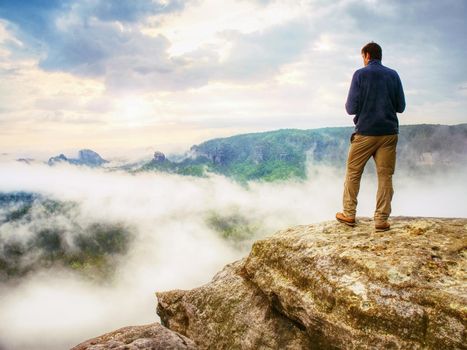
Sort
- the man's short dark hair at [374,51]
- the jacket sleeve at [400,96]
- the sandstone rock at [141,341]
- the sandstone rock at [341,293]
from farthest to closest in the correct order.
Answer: the man's short dark hair at [374,51]
the jacket sleeve at [400,96]
the sandstone rock at [141,341]
the sandstone rock at [341,293]

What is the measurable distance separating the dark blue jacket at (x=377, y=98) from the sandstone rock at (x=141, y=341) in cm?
917

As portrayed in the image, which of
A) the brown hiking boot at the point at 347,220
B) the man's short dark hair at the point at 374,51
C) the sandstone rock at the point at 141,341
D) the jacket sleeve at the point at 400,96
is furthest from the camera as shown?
the brown hiking boot at the point at 347,220

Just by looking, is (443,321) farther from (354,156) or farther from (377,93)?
(377,93)

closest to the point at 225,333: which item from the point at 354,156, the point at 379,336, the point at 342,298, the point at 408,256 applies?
the point at 342,298

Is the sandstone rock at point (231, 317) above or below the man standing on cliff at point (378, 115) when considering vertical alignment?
below

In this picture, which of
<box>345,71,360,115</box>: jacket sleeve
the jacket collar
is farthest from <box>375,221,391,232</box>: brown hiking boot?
the jacket collar

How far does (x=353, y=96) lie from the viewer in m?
11.0

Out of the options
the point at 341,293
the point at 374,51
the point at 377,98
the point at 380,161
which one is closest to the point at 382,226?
the point at 380,161

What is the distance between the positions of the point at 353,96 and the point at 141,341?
407 inches

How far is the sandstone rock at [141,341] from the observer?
10.6m

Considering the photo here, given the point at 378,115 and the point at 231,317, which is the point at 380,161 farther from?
the point at 231,317

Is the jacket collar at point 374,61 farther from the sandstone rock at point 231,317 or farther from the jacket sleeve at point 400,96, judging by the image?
the sandstone rock at point 231,317

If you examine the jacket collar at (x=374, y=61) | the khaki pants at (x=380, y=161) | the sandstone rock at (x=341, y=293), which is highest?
the jacket collar at (x=374, y=61)

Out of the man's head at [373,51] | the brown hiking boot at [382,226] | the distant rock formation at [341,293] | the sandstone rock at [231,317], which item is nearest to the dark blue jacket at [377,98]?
the man's head at [373,51]
